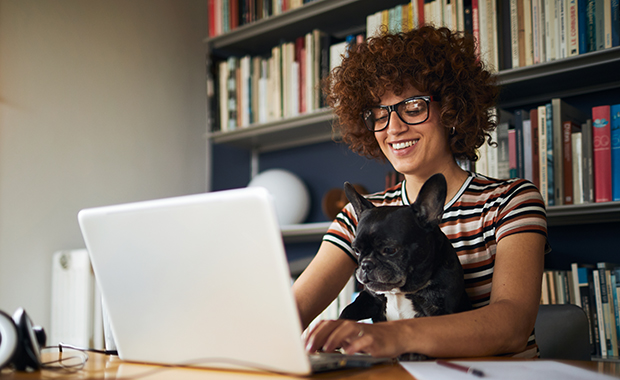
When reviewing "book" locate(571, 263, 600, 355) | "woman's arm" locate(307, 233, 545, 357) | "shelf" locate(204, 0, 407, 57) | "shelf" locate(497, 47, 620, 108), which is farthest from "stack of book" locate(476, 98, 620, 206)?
"shelf" locate(204, 0, 407, 57)

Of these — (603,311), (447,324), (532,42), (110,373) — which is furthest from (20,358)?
(532,42)

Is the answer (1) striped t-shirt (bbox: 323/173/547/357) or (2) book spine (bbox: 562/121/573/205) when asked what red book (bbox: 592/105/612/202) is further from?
(1) striped t-shirt (bbox: 323/173/547/357)

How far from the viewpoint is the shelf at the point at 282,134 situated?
2137 millimetres

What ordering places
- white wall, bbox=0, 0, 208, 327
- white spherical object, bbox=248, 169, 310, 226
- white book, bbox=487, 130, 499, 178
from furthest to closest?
1. white spherical object, bbox=248, 169, 310, 226
2. white wall, bbox=0, 0, 208, 327
3. white book, bbox=487, 130, 499, 178

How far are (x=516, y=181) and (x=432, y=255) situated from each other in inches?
17.0

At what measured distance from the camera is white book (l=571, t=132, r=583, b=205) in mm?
1575

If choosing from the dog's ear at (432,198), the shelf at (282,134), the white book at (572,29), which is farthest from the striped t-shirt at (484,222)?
the shelf at (282,134)

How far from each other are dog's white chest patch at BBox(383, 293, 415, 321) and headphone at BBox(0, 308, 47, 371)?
564mm

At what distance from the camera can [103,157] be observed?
7.38 feet

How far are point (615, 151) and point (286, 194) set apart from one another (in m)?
1.21

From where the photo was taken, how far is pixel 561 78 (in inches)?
66.4

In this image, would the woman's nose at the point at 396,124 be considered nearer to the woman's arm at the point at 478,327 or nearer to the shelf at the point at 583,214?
the woman's arm at the point at 478,327

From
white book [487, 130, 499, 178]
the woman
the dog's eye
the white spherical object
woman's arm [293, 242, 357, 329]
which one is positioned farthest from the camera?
the white spherical object

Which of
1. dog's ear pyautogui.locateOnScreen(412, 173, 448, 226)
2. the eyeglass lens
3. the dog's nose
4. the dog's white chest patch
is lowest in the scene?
the dog's white chest patch
